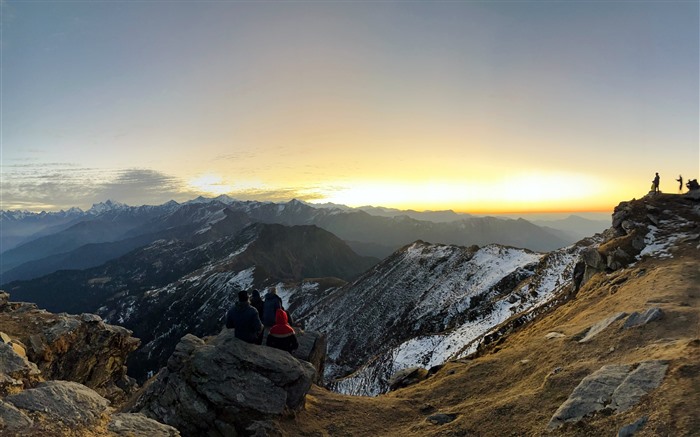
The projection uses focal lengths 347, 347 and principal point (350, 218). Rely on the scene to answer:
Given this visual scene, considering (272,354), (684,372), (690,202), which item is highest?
(690,202)

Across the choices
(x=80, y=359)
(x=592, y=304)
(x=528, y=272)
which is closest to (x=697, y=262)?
(x=592, y=304)

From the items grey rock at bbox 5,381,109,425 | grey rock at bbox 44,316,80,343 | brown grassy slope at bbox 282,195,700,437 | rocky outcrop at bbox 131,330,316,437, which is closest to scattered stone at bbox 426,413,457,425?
brown grassy slope at bbox 282,195,700,437

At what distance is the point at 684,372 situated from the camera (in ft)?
34.8

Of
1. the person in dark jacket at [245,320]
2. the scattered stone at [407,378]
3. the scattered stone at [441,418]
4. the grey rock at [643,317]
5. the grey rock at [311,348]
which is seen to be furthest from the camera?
the scattered stone at [407,378]

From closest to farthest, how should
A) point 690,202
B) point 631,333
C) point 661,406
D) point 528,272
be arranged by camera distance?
point 661,406, point 631,333, point 690,202, point 528,272

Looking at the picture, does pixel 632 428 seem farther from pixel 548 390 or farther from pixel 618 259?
pixel 618 259

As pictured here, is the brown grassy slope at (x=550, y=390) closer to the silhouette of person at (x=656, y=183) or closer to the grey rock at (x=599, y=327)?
the grey rock at (x=599, y=327)

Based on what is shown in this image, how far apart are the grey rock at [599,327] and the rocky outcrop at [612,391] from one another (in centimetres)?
527

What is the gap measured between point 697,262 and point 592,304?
26.7 feet

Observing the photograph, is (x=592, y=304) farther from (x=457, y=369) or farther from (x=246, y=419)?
(x=246, y=419)

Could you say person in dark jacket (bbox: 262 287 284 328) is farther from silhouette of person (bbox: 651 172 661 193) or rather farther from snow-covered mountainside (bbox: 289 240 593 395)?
silhouette of person (bbox: 651 172 661 193)

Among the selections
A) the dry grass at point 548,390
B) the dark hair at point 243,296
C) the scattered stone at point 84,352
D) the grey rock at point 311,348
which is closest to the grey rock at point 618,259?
A: the dry grass at point 548,390

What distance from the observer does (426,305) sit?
8669 centimetres

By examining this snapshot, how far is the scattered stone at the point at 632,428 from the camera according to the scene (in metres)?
9.16
